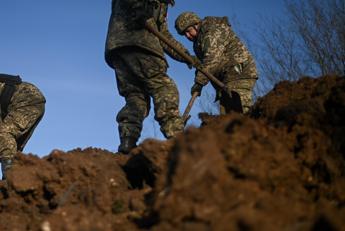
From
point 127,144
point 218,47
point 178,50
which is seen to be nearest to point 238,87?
point 218,47

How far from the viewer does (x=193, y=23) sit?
243 inches

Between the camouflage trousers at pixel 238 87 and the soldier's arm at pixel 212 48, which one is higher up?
the soldier's arm at pixel 212 48

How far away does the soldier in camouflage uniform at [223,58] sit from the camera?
5.83 metres

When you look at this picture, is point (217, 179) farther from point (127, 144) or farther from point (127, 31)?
point (127, 31)

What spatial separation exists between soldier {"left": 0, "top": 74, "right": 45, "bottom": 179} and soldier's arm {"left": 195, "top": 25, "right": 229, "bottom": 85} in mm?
2335

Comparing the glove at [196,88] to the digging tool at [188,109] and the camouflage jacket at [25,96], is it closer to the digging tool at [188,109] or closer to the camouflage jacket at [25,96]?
the digging tool at [188,109]

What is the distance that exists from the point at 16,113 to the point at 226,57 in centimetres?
297

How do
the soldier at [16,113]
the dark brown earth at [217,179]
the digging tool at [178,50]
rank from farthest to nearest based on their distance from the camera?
the soldier at [16,113], the digging tool at [178,50], the dark brown earth at [217,179]

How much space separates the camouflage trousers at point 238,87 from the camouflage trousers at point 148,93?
1.33 meters

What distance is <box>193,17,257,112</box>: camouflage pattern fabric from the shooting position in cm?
586

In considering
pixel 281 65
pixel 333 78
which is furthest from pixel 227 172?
pixel 281 65

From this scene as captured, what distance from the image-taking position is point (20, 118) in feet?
19.4

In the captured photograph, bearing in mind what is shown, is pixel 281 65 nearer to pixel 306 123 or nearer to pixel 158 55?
pixel 158 55

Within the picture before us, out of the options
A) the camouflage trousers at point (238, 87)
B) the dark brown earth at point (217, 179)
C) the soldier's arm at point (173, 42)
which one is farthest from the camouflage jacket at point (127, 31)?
the dark brown earth at point (217, 179)
